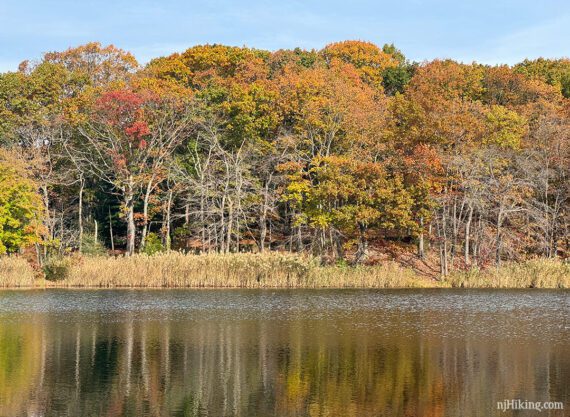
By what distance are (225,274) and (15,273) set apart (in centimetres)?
962

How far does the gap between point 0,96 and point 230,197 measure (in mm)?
16981

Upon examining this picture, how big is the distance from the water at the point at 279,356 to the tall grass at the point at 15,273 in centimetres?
616

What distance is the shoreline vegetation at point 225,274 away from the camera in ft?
126

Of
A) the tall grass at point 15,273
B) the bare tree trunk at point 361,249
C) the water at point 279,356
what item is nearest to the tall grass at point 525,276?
the water at point 279,356

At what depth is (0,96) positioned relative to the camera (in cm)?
5462

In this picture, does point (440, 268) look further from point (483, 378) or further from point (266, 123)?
point (483, 378)

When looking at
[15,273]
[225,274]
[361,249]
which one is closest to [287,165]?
[361,249]

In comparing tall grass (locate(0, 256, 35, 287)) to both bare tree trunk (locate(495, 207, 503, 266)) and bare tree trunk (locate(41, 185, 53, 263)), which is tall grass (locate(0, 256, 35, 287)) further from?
bare tree trunk (locate(495, 207, 503, 266))

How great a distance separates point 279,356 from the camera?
19562mm

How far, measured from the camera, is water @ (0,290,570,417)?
48.8ft

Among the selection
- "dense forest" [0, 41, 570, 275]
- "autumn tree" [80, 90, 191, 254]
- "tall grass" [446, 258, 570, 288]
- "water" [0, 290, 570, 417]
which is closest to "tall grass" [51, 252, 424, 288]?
"tall grass" [446, 258, 570, 288]

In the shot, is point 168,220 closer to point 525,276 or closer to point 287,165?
point 287,165

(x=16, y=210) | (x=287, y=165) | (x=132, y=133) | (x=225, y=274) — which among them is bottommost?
(x=225, y=274)

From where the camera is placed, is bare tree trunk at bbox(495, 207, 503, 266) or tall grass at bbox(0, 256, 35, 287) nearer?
tall grass at bbox(0, 256, 35, 287)
